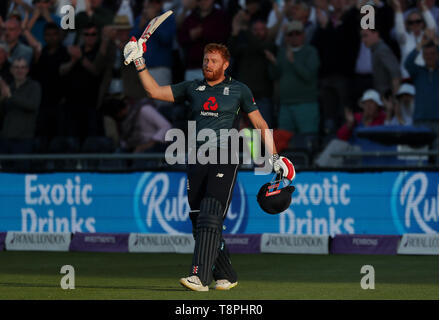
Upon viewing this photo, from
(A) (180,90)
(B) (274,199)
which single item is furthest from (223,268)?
(A) (180,90)

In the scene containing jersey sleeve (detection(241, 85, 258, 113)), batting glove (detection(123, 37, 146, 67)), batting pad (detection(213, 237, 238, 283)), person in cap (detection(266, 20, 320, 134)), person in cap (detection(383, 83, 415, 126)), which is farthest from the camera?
person in cap (detection(266, 20, 320, 134))

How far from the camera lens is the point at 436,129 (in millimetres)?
17016

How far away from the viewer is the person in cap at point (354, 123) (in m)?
16.8

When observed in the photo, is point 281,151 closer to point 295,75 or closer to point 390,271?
point 295,75

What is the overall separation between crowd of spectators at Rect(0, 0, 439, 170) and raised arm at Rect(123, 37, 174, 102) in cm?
718

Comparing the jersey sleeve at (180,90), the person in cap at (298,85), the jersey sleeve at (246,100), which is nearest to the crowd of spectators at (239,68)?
the person in cap at (298,85)

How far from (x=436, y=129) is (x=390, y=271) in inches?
211

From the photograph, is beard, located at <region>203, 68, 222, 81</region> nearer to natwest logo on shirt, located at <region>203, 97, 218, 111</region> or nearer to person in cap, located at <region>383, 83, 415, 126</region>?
natwest logo on shirt, located at <region>203, 97, 218, 111</region>

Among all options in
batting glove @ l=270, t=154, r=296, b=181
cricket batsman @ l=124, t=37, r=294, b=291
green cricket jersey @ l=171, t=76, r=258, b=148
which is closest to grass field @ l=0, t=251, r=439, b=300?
cricket batsman @ l=124, t=37, r=294, b=291

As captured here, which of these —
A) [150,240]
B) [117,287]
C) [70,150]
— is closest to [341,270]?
[117,287]

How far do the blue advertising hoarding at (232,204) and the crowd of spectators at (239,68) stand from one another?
58.2 inches

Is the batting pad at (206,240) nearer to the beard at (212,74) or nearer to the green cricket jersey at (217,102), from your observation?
the green cricket jersey at (217,102)

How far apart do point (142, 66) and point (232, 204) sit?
258 inches

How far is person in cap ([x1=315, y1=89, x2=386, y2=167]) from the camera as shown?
16.8 metres
